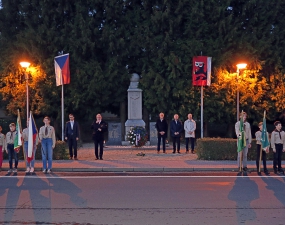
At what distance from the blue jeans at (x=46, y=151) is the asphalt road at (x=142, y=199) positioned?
1.03 m

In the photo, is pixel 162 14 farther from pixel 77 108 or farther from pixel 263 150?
pixel 263 150

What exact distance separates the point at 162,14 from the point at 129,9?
9.51 feet

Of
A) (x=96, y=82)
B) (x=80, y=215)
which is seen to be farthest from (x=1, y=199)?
(x=96, y=82)

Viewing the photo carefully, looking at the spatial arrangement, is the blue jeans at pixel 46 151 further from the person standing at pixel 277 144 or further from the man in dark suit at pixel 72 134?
the person standing at pixel 277 144

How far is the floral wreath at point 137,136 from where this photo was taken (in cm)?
2119

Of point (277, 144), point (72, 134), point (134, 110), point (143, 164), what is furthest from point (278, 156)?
point (134, 110)

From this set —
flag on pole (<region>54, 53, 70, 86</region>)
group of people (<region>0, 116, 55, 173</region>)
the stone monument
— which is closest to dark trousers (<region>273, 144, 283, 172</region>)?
group of people (<region>0, 116, 55, 173</region>)

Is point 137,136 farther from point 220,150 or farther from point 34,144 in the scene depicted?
point 34,144

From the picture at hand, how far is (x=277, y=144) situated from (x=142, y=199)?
6.35 meters

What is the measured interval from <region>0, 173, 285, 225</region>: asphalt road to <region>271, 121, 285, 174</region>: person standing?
104 cm

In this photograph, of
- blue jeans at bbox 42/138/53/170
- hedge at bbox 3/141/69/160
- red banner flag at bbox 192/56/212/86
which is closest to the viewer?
blue jeans at bbox 42/138/53/170

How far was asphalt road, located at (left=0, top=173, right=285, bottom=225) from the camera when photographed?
314 inches

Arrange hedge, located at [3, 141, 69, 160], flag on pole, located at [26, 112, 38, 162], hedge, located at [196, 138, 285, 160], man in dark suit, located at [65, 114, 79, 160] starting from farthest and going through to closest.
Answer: man in dark suit, located at [65, 114, 79, 160]
hedge, located at [3, 141, 69, 160]
hedge, located at [196, 138, 285, 160]
flag on pole, located at [26, 112, 38, 162]

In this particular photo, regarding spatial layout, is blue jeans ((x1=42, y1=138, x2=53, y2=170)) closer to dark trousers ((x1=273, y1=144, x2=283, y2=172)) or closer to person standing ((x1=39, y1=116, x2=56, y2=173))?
person standing ((x1=39, y1=116, x2=56, y2=173))
